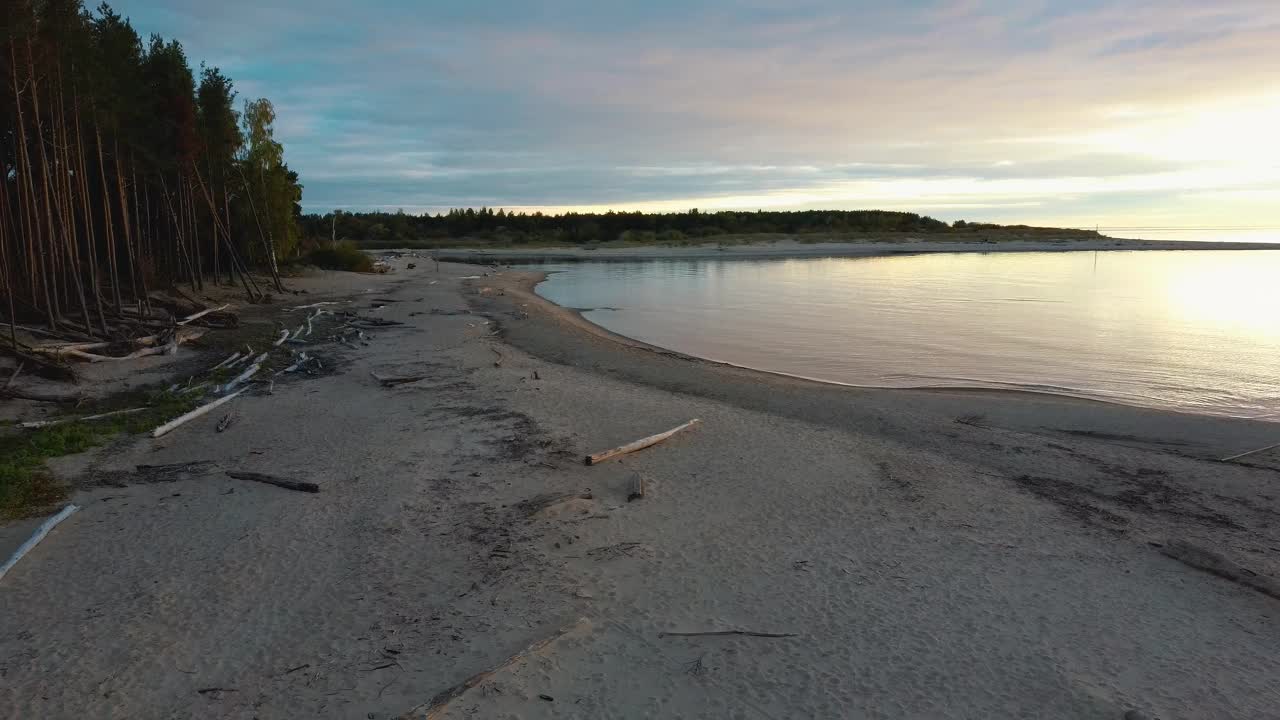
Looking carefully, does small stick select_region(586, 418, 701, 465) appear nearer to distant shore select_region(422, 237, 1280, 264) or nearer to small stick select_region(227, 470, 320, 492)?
small stick select_region(227, 470, 320, 492)

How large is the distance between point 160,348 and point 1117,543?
15827 mm

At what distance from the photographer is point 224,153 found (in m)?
29.0

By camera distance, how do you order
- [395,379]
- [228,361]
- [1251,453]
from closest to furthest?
[1251,453], [395,379], [228,361]

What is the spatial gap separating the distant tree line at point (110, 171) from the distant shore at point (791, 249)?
3790cm

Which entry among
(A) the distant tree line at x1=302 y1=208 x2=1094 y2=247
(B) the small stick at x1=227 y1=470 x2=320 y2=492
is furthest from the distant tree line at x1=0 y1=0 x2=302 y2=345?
(A) the distant tree line at x1=302 y1=208 x2=1094 y2=247

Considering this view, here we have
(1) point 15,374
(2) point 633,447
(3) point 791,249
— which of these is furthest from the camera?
(3) point 791,249

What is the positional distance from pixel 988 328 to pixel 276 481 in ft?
67.2

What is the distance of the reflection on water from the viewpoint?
14414mm

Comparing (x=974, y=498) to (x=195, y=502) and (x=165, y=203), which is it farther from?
(x=165, y=203)

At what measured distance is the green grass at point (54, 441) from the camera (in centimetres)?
686

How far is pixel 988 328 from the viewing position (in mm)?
22250

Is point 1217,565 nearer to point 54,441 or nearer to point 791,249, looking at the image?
point 54,441

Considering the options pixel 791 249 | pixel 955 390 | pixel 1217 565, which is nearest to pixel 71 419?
pixel 1217 565

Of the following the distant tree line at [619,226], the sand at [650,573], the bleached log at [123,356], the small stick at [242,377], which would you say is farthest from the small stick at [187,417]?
the distant tree line at [619,226]
